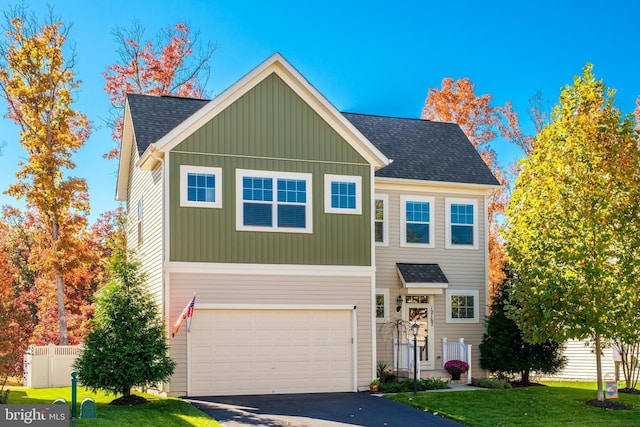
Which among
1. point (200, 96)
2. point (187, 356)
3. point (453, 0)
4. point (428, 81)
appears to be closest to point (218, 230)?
point (187, 356)

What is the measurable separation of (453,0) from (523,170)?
10.3 metres

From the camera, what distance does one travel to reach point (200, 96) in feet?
123

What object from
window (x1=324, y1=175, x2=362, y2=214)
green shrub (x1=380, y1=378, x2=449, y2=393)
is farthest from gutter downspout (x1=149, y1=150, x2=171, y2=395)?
green shrub (x1=380, y1=378, x2=449, y2=393)

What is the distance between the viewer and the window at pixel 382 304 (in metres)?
23.8

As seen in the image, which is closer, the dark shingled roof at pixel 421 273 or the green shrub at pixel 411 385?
the green shrub at pixel 411 385

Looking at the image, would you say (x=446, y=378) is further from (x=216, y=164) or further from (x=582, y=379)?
(x=216, y=164)

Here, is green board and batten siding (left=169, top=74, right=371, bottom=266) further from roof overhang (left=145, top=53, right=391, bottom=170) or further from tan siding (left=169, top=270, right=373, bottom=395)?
tan siding (left=169, top=270, right=373, bottom=395)

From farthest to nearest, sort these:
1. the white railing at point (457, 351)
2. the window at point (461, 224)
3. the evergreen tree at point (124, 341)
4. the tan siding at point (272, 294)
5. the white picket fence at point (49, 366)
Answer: the white picket fence at point (49, 366) → the window at point (461, 224) → the white railing at point (457, 351) → the tan siding at point (272, 294) → the evergreen tree at point (124, 341)

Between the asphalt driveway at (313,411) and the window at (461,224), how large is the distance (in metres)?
7.01

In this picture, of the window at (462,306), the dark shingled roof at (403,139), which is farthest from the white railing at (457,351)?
the dark shingled roof at (403,139)

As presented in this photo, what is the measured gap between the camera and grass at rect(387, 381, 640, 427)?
17156 mm

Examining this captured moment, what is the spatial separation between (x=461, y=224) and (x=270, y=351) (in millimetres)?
8352

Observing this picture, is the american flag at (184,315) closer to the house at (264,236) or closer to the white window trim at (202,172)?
the house at (264,236)

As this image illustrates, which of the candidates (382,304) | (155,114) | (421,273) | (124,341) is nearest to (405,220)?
(421,273)
